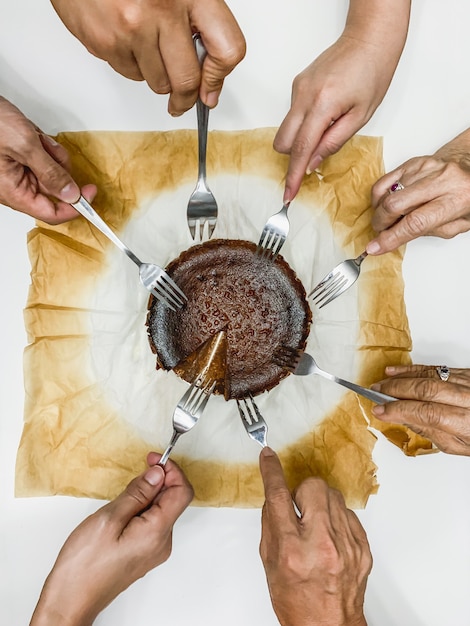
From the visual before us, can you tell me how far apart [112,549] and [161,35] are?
814 mm

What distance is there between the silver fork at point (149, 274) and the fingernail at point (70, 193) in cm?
1

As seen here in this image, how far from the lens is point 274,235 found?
3.25 ft

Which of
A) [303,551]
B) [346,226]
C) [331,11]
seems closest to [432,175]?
[346,226]

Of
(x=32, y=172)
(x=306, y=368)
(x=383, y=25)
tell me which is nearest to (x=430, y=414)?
(x=306, y=368)

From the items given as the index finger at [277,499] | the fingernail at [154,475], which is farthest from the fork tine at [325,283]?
the fingernail at [154,475]

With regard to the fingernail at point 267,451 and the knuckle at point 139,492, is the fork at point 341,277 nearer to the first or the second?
the fingernail at point 267,451

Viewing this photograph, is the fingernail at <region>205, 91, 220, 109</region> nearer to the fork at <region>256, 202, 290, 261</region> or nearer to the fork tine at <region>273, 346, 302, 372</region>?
the fork at <region>256, 202, 290, 261</region>

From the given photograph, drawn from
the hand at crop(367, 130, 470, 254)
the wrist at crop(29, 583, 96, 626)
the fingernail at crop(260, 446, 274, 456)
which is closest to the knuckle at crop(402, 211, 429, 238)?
the hand at crop(367, 130, 470, 254)

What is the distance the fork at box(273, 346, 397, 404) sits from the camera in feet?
3.13

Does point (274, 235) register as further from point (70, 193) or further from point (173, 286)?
point (70, 193)

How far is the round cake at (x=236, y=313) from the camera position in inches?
40.4

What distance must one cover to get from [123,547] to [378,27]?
1016mm

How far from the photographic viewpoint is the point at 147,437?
101cm

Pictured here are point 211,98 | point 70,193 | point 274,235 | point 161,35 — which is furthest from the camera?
point 274,235
